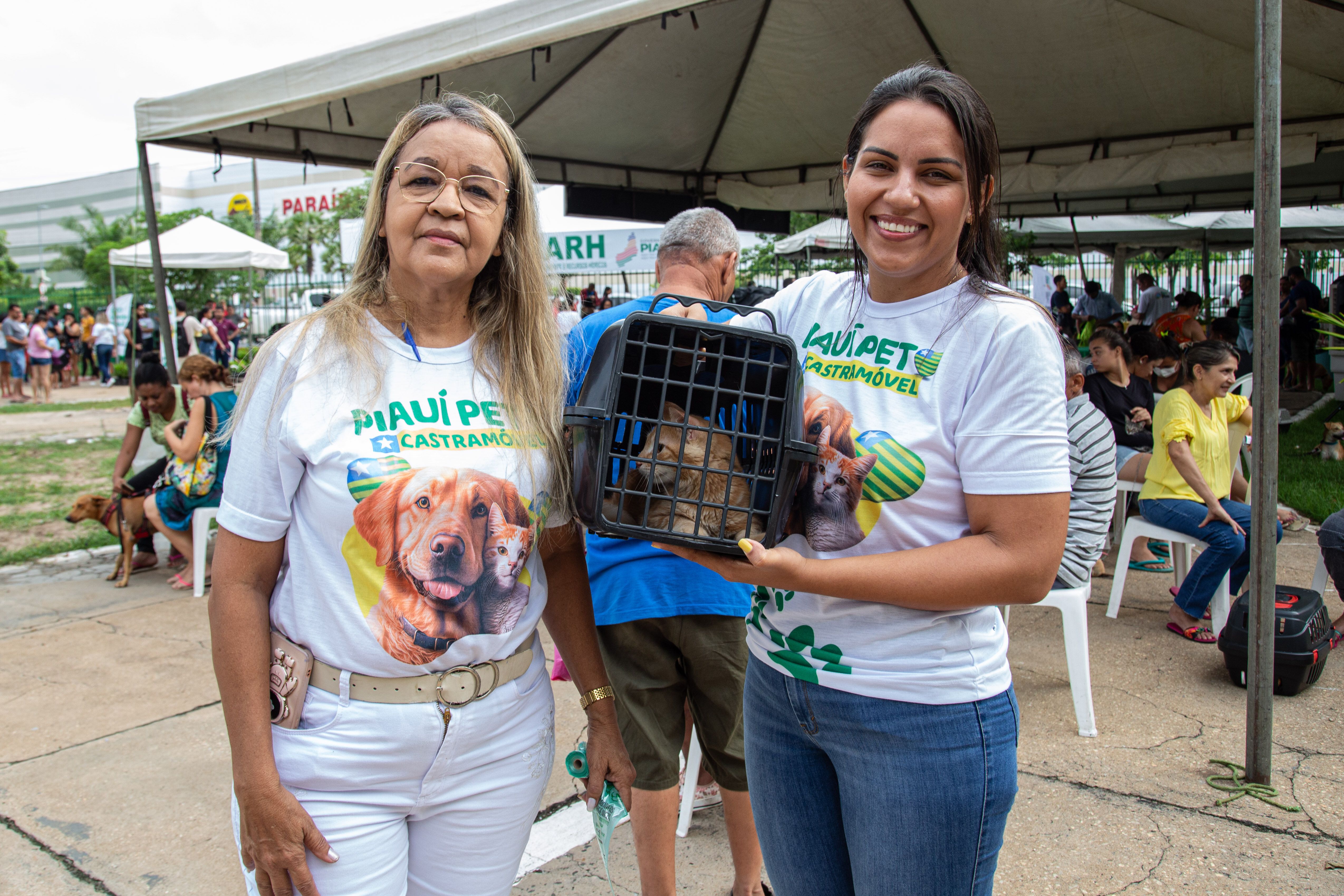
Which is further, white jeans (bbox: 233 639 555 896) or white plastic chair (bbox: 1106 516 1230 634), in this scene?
white plastic chair (bbox: 1106 516 1230 634)

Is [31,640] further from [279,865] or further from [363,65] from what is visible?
[279,865]

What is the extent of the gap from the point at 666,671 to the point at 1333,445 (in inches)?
327

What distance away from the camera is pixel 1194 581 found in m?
4.05

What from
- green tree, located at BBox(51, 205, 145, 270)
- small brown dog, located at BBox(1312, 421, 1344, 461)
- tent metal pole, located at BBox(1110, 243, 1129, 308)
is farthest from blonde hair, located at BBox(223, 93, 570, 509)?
green tree, located at BBox(51, 205, 145, 270)

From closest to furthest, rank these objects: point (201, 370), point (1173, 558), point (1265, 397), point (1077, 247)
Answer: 1. point (1265, 397)
2. point (1173, 558)
3. point (201, 370)
4. point (1077, 247)

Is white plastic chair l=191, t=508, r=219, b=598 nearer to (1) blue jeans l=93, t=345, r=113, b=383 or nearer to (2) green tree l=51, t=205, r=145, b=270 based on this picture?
(1) blue jeans l=93, t=345, r=113, b=383

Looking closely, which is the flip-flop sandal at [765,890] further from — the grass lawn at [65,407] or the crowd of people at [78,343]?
the grass lawn at [65,407]

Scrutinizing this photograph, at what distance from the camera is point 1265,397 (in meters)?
2.55

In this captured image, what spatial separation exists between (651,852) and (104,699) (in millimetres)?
2741

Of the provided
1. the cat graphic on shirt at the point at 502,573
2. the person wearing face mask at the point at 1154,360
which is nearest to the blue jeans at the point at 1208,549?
the person wearing face mask at the point at 1154,360

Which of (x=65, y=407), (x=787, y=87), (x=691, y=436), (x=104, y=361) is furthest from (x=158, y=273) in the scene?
(x=104, y=361)

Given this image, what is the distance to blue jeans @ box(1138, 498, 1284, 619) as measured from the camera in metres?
3.99

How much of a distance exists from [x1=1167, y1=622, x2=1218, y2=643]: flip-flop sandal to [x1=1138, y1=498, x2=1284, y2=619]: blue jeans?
0.21 feet

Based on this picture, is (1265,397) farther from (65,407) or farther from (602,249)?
Answer: (65,407)
